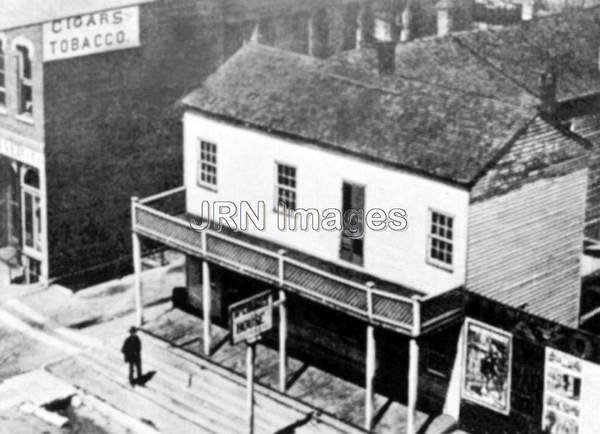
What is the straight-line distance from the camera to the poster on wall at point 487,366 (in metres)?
26.5

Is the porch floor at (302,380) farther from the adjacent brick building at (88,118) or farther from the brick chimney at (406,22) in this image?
the brick chimney at (406,22)

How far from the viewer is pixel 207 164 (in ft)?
110

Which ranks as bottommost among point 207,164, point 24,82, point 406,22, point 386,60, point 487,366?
→ point 487,366

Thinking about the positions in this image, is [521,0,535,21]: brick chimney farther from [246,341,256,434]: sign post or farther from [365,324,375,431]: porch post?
[246,341,256,434]: sign post

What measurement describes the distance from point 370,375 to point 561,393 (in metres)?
4.90

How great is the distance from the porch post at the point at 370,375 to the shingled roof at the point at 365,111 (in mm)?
4319

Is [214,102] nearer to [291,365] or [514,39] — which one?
[291,365]

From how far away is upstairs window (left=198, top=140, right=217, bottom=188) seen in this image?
3334cm

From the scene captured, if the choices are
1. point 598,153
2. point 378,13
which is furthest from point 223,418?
point 378,13

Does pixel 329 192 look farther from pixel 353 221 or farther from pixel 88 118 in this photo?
pixel 88 118

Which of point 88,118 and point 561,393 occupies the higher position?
point 88,118

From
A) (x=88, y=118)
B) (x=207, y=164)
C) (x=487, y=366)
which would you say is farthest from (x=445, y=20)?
(x=487, y=366)

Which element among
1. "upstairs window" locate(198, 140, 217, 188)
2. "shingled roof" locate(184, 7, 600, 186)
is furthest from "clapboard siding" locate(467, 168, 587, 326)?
"upstairs window" locate(198, 140, 217, 188)

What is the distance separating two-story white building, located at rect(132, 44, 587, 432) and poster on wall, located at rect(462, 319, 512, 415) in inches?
28.8
